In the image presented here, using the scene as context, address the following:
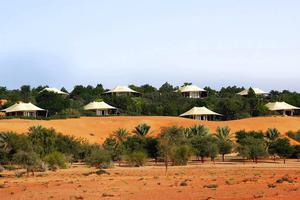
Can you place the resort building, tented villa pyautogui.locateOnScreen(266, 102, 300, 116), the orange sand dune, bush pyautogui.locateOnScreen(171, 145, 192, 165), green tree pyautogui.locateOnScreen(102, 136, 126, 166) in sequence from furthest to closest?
1. the resort building
2. tented villa pyautogui.locateOnScreen(266, 102, 300, 116)
3. the orange sand dune
4. green tree pyautogui.locateOnScreen(102, 136, 126, 166)
5. bush pyautogui.locateOnScreen(171, 145, 192, 165)

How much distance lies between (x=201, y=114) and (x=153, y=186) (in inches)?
2046

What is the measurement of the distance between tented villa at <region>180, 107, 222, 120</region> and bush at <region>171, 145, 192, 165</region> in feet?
108

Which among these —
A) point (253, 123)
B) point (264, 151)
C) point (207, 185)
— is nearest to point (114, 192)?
point (207, 185)

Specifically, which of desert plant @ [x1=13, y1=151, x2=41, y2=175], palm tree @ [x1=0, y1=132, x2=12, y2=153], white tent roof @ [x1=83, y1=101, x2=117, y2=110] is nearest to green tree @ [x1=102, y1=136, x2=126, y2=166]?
palm tree @ [x1=0, y1=132, x2=12, y2=153]

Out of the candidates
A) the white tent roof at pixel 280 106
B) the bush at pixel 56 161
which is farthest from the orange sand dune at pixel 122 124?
the bush at pixel 56 161

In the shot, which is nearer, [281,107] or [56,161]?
[56,161]

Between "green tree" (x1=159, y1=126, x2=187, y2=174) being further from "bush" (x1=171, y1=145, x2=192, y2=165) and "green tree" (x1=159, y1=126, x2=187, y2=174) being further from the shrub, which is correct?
the shrub

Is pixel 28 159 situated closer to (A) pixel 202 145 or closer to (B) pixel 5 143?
(B) pixel 5 143

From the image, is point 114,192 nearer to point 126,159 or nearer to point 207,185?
point 207,185

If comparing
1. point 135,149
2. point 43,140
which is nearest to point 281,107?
point 135,149

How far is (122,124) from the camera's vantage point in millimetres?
77125

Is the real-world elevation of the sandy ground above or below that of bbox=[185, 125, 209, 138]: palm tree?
below

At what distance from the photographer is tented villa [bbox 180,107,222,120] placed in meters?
83.4

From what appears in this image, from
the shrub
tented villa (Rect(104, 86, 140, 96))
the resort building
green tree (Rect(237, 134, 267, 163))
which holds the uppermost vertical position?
tented villa (Rect(104, 86, 140, 96))
